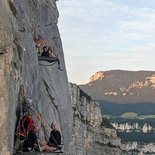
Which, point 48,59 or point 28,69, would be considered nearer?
point 28,69

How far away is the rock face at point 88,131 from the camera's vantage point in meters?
86.6

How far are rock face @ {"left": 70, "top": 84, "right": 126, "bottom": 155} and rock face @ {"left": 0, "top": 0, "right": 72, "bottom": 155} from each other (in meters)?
41.9

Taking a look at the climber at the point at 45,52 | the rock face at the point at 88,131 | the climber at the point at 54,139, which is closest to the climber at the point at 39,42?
the climber at the point at 45,52

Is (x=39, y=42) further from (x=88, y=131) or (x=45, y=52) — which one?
(x=88, y=131)

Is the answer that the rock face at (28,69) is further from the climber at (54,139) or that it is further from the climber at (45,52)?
the climber at (54,139)

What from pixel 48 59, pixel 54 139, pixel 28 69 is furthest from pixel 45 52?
pixel 54 139

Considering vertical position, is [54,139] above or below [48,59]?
below

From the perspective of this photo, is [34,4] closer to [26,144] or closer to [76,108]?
[26,144]

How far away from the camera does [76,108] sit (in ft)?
305

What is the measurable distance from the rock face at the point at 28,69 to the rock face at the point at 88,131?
137 ft

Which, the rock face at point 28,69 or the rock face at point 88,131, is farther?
the rock face at point 88,131

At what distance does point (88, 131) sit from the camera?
105 meters

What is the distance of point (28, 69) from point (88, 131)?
3066 inches

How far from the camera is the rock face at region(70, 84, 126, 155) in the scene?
86562 millimetres
